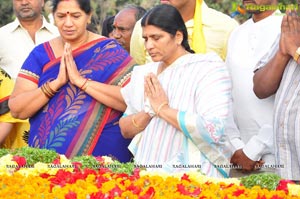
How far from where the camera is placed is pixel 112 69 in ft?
24.0

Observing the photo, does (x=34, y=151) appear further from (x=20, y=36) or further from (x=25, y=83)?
(x=20, y=36)

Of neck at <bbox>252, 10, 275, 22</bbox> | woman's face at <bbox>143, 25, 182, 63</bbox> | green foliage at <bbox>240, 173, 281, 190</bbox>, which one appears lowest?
green foliage at <bbox>240, 173, 281, 190</bbox>

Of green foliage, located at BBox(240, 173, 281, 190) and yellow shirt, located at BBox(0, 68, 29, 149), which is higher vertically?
green foliage, located at BBox(240, 173, 281, 190)

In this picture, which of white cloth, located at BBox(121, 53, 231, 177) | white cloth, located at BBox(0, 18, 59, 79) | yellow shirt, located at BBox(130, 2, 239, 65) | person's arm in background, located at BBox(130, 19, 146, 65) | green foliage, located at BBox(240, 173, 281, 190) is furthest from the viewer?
white cloth, located at BBox(0, 18, 59, 79)

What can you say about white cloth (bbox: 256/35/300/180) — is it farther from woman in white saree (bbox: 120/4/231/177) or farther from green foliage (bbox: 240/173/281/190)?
green foliage (bbox: 240/173/281/190)

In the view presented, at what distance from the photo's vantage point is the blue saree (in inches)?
285

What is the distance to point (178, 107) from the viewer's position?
664 cm

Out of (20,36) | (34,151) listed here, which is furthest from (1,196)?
(20,36)

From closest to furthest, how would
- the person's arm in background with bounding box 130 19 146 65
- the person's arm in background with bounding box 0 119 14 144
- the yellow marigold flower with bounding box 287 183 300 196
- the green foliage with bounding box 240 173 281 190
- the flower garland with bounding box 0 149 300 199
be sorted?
1. the flower garland with bounding box 0 149 300 199
2. the yellow marigold flower with bounding box 287 183 300 196
3. the green foliage with bounding box 240 173 281 190
4. the person's arm in background with bounding box 130 19 146 65
5. the person's arm in background with bounding box 0 119 14 144

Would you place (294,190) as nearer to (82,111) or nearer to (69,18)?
(82,111)

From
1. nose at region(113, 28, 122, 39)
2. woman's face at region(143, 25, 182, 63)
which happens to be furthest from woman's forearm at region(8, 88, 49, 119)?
nose at region(113, 28, 122, 39)

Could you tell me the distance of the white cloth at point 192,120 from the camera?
648cm

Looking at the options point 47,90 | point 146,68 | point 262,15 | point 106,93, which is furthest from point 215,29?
point 47,90

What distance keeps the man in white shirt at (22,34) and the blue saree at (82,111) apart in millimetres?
1359
